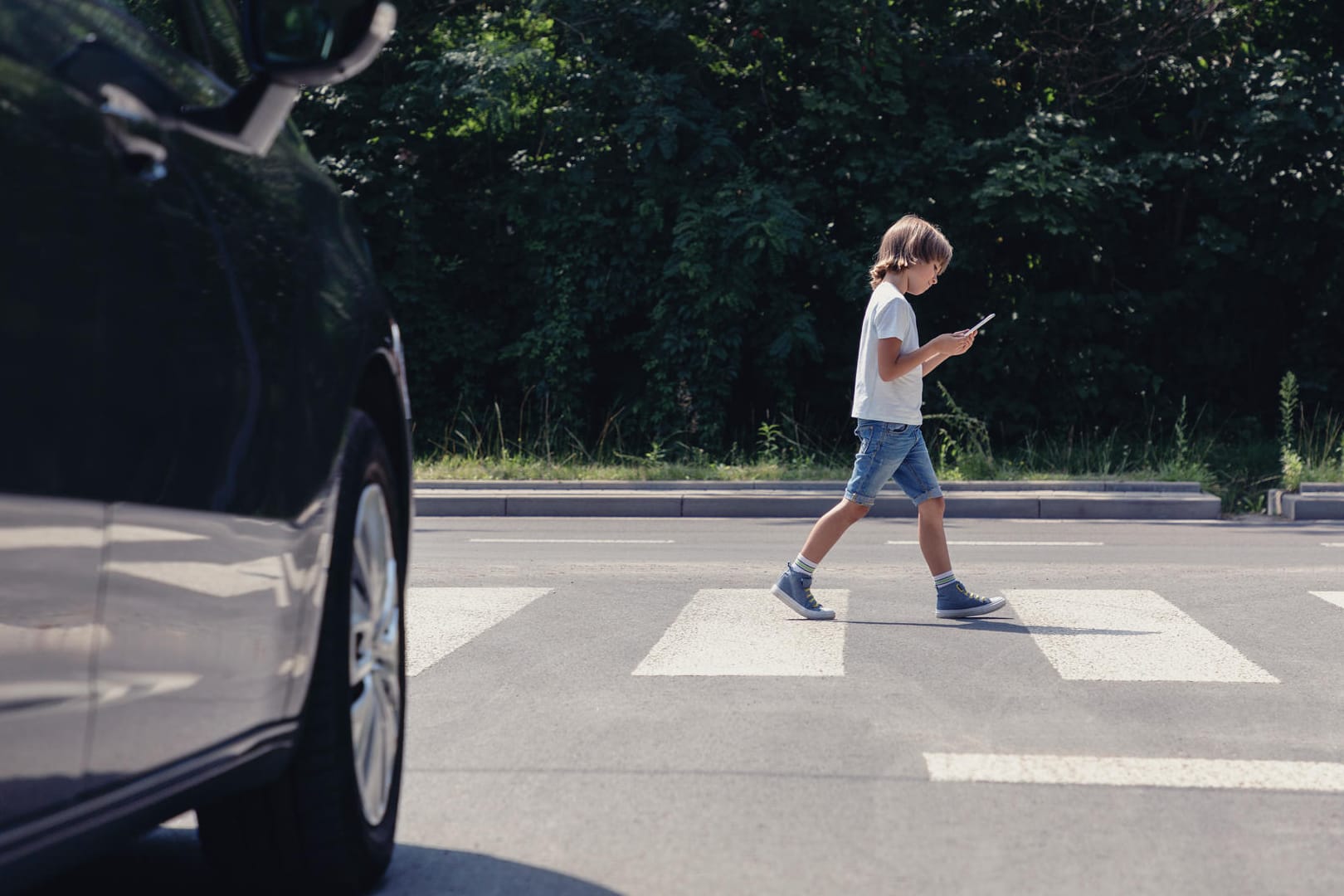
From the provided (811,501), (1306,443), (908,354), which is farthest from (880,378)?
(1306,443)

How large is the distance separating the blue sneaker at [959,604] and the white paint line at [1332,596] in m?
1.70

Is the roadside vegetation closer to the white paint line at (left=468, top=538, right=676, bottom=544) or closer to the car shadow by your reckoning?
the white paint line at (left=468, top=538, right=676, bottom=544)

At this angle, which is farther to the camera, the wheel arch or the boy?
the boy

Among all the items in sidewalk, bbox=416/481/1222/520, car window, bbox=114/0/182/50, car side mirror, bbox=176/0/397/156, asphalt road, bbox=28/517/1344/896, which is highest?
car window, bbox=114/0/182/50

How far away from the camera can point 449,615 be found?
25.0 feet

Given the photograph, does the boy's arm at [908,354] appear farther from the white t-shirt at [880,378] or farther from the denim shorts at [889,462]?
the denim shorts at [889,462]

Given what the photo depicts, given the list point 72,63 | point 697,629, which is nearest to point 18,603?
point 72,63

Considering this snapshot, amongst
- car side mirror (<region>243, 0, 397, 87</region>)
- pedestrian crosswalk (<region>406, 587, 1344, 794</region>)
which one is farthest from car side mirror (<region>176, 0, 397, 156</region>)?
pedestrian crosswalk (<region>406, 587, 1344, 794</region>)

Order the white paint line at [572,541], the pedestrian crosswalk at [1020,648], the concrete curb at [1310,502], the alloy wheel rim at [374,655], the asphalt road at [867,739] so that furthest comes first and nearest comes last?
the concrete curb at [1310,502], the white paint line at [572,541], the pedestrian crosswalk at [1020,648], the asphalt road at [867,739], the alloy wheel rim at [374,655]

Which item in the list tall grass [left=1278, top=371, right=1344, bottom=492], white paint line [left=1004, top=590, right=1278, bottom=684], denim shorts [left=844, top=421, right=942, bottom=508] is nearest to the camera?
white paint line [left=1004, top=590, right=1278, bottom=684]

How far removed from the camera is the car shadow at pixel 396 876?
3395 mm

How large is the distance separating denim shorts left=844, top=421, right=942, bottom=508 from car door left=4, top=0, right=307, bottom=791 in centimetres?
508

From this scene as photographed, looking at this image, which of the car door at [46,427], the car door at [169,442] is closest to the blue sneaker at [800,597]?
the car door at [169,442]

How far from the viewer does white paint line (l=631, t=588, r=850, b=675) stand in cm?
616
